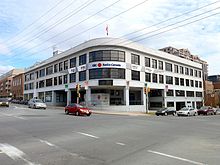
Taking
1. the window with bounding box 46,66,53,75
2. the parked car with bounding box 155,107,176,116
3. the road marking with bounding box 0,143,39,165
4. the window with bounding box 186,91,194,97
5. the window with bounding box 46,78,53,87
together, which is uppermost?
the window with bounding box 46,66,53,75

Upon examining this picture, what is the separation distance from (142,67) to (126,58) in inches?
239

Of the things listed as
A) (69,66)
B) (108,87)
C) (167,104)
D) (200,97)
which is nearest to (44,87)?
(69,66)

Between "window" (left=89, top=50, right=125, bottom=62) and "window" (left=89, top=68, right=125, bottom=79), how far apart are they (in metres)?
2.05

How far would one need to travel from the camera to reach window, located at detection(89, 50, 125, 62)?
5203cm

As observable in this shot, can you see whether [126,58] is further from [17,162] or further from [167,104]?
[17,162]

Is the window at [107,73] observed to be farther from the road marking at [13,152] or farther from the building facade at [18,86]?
the building facade at [18,86]

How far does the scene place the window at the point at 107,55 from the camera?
52.0 meters

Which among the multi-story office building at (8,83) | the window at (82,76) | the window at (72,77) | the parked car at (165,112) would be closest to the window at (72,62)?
the window at (72,77)

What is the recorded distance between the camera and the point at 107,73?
5147cm

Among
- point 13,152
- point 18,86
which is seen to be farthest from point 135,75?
point 18,86

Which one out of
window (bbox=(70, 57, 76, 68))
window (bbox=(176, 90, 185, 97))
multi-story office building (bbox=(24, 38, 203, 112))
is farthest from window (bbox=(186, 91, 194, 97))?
window (bbox=(70, 57, 76, 68))

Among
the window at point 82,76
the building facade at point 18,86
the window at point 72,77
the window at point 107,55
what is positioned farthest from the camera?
the building facade at point 18,86

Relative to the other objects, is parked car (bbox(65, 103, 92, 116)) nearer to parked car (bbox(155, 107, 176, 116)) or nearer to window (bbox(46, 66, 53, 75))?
parked car (bbox(155, 107, 176, 116))

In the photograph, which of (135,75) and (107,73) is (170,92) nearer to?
(135,75)
